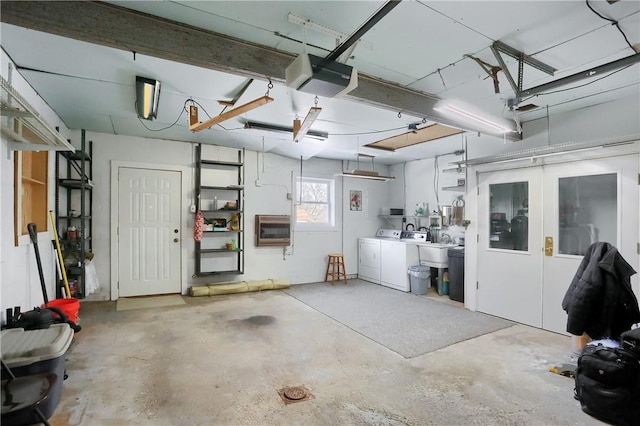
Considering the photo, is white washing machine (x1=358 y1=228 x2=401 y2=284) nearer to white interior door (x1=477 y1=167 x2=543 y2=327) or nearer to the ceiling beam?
white interior door (x1=477 y1=167 x2=543 y2=327)

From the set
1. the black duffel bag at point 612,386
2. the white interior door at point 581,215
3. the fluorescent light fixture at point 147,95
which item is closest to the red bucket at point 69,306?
the fluorescent light fixture at point 147,95

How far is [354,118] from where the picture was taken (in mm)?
4137

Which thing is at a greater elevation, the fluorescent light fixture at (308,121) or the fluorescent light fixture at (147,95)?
the fluorescent light fixture at (147,95)

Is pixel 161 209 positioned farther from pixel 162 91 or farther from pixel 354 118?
pixel 354 118

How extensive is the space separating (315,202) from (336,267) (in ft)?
4.88

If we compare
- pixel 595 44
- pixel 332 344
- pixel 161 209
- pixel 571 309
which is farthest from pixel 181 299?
pixel 595 44

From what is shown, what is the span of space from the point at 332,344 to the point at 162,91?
3195 millimetres

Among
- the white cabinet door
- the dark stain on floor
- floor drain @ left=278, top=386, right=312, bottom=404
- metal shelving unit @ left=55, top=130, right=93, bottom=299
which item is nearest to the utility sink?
the white cabinet door

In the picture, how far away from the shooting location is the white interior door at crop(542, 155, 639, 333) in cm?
337

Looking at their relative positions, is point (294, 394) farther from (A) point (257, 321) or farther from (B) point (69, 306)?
(B) point (69, 306)

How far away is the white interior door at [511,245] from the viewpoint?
408 centimetres

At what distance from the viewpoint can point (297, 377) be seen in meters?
2.73

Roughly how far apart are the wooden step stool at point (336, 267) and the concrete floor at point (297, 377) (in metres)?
2.68

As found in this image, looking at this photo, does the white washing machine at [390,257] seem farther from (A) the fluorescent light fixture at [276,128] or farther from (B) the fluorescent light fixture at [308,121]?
(B) the fluorescent light fixture at [308,121]
